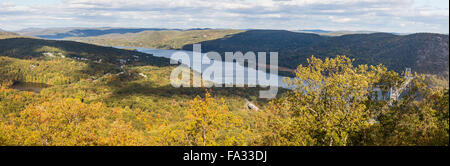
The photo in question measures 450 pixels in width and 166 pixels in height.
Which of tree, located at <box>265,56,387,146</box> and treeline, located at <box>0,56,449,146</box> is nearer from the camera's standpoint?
treeline, located at <box>0,56,449,146</box>

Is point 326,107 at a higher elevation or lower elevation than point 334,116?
higher

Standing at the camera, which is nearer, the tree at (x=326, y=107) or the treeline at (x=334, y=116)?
the treeline at (x=334, y=116)

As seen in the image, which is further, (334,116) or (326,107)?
(326,107)
